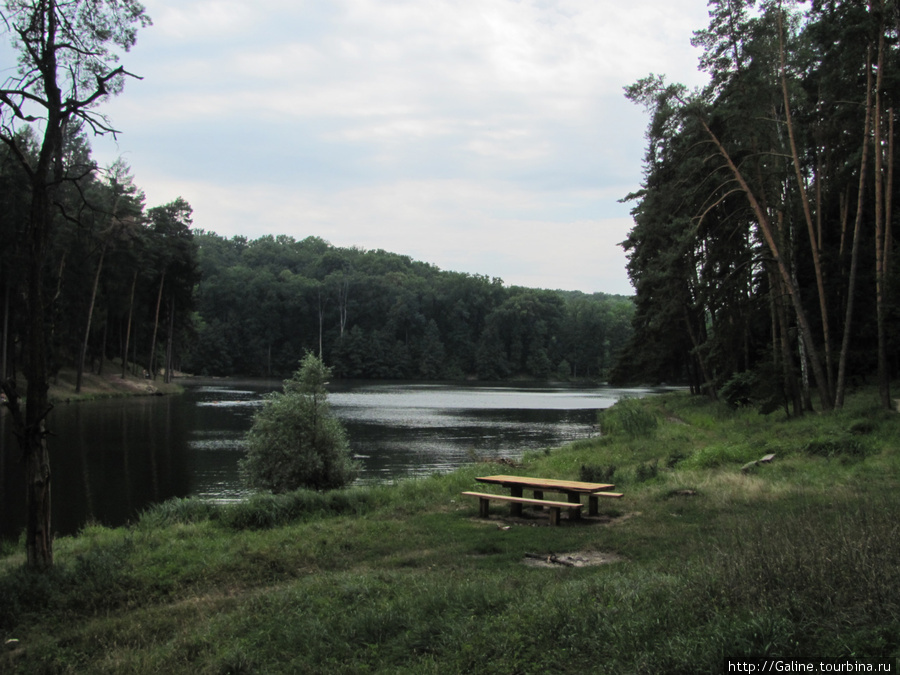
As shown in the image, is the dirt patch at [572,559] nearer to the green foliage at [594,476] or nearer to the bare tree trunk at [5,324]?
the green foliage at [594,476]

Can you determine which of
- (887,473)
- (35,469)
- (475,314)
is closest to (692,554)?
(887,473)

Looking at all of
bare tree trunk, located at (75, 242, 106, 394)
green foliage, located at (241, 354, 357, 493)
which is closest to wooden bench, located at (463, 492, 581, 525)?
green foliage, located at (241, 354, 357, 493)

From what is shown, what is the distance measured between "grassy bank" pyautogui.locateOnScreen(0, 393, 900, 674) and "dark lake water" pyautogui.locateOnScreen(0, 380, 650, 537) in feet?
9.76

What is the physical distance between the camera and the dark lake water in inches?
666

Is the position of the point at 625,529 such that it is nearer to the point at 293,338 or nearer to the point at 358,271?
the point at 293,338

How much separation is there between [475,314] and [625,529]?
128596 millimetres

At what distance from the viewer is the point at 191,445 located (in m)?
26.9

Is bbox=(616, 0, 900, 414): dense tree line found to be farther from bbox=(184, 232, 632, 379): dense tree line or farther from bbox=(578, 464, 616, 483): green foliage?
bbox=(184, 232, 632, 379): dense tree line

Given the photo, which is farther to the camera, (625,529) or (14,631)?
(625,529)

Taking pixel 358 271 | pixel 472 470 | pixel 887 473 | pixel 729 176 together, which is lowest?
pixel 472 470

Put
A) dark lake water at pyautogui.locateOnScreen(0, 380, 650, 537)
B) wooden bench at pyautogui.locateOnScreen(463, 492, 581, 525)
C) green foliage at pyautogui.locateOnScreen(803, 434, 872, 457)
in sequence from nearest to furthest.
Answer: wooden bench at pyautogui.locateOnScreen(463, 492, 581, 525) → green foliage at pyautogui.locateOnScreen(803, 434, 872, 457) → dark lake water at pyautogui.locateOnScreen(0, 380, 650, 537)

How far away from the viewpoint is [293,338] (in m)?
130

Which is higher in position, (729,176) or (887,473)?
(729,176)

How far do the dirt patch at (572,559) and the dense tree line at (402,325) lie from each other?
11754 cm
